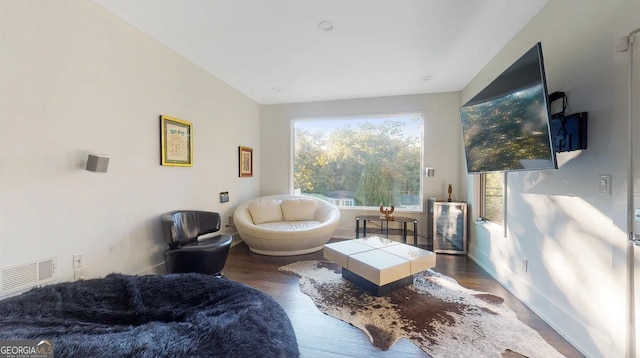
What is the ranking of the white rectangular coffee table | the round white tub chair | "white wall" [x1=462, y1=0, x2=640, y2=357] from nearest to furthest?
"white wall" [x1=462, y1=0, x2=640, y2=357] < the white rectangular coffee table < the round white tub chair

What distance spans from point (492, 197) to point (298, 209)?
2.87 metres

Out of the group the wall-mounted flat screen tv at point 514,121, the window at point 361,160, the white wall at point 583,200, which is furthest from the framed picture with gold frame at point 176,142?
the white wall at point 583,200

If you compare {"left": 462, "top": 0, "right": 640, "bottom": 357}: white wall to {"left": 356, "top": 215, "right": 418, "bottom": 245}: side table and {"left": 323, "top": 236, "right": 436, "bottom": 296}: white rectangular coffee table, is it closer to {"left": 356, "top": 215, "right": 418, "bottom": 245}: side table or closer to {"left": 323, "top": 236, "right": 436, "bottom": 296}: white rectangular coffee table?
{"left": 323, "top": 236, "right": 436, "bottom": 296}: white rectangular coffee table

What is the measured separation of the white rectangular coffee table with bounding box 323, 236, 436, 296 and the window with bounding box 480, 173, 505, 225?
112 centimetres

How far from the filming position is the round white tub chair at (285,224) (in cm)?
350

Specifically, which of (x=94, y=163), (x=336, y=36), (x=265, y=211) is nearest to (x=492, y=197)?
(x=336, y=36)

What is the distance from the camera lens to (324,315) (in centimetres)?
212

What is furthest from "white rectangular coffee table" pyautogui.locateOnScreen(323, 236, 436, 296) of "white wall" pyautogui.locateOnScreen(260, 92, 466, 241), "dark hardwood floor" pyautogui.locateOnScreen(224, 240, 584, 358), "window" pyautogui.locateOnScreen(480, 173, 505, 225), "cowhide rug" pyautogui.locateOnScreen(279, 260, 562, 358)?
"white wall" pyautogui.locateOnScreen(260, 92, 466, 241)

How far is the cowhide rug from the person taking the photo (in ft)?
5.63

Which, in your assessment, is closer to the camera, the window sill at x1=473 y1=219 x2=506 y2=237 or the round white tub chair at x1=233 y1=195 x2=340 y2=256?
the window sill at x1=473 y1=219 x2=506 y2=237

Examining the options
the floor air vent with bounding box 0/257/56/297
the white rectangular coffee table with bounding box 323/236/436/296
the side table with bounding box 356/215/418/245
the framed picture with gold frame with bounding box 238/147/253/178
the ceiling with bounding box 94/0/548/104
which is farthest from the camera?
the framed picture with gold frame with bounding box 238/147/253/178

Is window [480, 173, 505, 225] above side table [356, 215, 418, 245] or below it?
above

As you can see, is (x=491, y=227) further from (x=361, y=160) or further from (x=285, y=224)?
(x=285, y=224)

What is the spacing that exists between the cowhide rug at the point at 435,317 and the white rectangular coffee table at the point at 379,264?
9 cm
